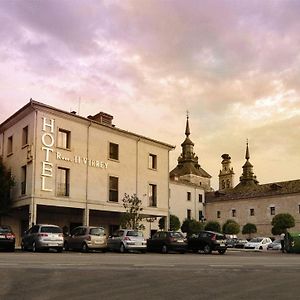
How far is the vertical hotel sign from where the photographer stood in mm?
35219

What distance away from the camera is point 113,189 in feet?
133

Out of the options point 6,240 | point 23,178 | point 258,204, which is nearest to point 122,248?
point 6,240

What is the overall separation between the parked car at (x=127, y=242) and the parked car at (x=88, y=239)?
1.18 m

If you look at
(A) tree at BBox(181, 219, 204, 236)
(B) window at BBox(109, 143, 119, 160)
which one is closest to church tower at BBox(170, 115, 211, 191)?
(A) tree at BBox(181, 219, 204, 236)

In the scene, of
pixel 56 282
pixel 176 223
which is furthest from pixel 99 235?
pixel 176 223

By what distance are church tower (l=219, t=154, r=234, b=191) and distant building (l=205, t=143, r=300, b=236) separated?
158 feet

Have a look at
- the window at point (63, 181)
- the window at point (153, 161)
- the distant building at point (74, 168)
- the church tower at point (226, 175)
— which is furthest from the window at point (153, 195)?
the church tower at point (226, 175)

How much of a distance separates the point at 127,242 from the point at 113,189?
10.7 metres

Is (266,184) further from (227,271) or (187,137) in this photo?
(227,271)

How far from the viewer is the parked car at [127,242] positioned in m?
30.3

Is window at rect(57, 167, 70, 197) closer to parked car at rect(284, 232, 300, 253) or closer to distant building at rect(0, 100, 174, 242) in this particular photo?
distant building at rect(0, 100, 174, 242)

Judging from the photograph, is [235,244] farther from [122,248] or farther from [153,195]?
[122,248]

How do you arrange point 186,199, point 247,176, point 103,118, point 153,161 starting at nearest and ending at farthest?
point 103,118
point 153,161
point 186,199
point 247,176

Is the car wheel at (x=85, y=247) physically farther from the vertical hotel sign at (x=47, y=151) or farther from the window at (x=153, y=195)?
the window at (x=153, y=195)
